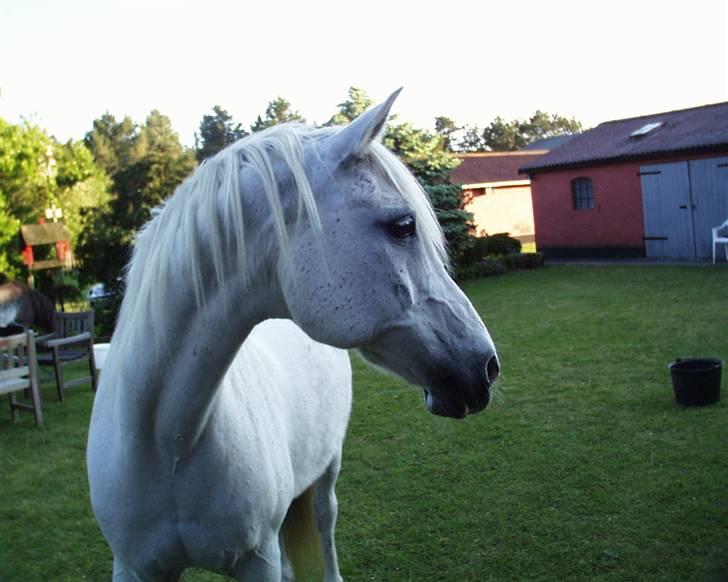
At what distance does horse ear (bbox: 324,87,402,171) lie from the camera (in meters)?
1.36

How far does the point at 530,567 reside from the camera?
3418 mm

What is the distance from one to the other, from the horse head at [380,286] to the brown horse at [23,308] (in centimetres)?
799

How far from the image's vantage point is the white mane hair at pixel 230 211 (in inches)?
55.9

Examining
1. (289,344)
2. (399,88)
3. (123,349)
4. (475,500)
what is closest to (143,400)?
(123,349)

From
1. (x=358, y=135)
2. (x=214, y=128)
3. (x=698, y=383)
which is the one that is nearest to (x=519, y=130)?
(x=214, y=128)

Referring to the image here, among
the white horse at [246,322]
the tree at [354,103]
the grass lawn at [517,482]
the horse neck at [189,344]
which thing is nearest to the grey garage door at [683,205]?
the tree at [354,103]

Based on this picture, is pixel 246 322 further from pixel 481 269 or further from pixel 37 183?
pixel 481 269

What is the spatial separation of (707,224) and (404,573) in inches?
568

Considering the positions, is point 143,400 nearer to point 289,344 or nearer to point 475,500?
point 289,344

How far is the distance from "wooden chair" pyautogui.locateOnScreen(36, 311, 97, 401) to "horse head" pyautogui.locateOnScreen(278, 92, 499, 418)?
279 inches

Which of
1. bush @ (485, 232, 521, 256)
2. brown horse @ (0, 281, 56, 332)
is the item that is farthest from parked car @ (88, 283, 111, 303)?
bush @ (485, 232, 521, 256)

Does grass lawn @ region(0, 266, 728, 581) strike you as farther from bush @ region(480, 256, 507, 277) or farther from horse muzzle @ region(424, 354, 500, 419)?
bush @ region(480, 256, 507, 277)

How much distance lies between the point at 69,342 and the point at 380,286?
24.1ft

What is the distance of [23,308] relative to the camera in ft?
28.0
